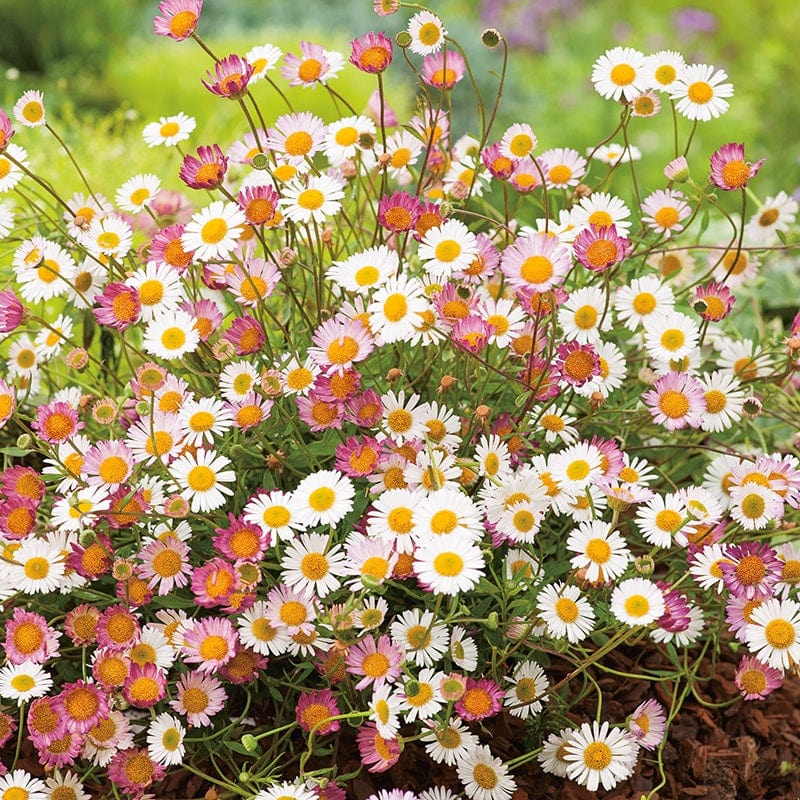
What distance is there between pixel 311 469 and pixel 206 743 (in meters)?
0.36

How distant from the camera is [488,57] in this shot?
5969mm

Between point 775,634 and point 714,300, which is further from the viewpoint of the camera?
point 714,300

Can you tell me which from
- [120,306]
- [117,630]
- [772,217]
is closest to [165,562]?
[117,630]

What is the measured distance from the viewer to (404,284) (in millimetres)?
1255

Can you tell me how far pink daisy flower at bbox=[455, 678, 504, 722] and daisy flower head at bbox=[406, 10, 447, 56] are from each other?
751mm

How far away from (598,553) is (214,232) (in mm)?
569

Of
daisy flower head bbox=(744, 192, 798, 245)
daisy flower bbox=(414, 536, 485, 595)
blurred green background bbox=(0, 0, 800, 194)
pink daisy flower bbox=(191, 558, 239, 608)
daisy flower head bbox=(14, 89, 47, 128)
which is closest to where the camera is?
daisy flower bbox=(414, 536, 485, 595)

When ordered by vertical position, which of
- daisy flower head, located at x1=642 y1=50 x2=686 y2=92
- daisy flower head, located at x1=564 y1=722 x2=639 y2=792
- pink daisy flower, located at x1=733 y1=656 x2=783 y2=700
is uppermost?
daisy flower head, located at x1=642 y1=50 x2=686 y2=92

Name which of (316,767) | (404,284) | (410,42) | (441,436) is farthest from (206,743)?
(410,42)

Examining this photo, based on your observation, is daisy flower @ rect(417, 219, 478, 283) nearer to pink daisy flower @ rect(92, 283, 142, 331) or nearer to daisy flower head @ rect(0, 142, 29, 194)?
pink daisy flower @ rect(92, 283, 142, 331)

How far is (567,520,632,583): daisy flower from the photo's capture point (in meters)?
1.21

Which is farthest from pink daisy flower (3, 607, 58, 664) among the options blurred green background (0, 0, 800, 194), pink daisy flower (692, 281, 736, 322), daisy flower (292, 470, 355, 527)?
blurred green background (0, 0, 800, 194)

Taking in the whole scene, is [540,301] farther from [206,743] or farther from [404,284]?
[206,743]

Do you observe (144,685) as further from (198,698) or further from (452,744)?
(452,744)
